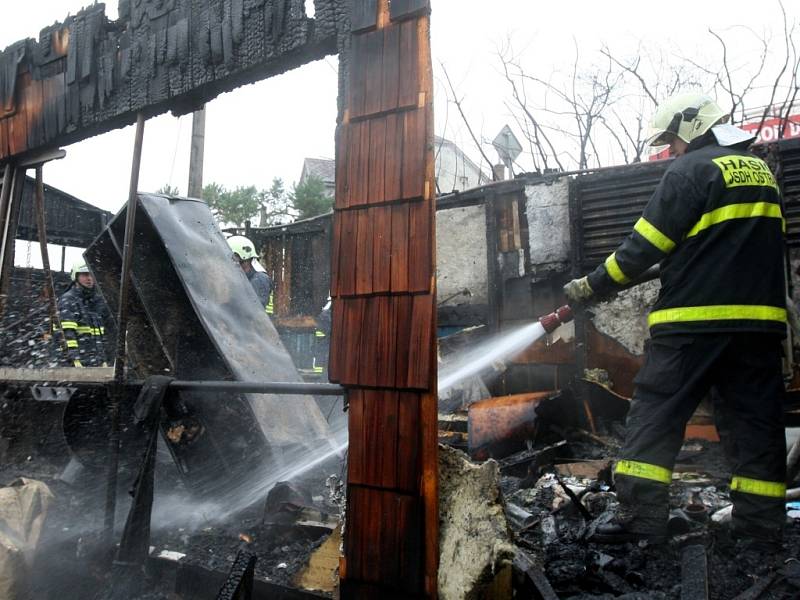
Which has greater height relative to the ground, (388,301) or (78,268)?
(78,268)

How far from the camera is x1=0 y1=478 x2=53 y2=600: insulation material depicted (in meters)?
2.40

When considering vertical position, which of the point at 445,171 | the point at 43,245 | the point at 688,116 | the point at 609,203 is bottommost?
the point at 43,245

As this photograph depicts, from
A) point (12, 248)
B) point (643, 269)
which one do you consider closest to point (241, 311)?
point (12, 248)

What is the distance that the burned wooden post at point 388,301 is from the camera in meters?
1.78

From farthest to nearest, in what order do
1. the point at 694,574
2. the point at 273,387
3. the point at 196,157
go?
1. the point at 196,157
2. the point at 273,387
3. the point at 694,574

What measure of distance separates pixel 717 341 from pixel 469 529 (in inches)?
59.8

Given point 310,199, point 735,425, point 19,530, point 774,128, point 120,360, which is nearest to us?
point 735,425

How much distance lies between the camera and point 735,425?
2521 mm

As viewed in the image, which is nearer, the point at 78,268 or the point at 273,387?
the point at 273,387

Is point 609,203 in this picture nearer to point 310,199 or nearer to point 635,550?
point 635,550

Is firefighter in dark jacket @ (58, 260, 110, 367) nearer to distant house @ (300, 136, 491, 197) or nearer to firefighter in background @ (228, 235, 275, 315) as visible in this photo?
firefighter in background @ (228, 235, 275, 315)

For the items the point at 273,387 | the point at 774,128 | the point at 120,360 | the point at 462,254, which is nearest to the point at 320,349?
the point at 462,254

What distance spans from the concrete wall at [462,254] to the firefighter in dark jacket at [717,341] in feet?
14.3

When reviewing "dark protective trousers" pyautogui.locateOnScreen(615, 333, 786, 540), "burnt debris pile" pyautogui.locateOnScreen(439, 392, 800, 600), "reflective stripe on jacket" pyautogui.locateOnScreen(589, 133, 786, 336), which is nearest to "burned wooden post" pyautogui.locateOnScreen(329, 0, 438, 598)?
"burnt debris pile" pyautogui.locateOnScreen(439, 392, 800, 600)
